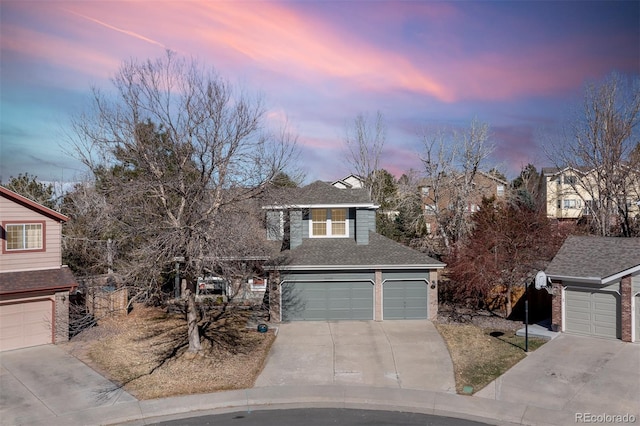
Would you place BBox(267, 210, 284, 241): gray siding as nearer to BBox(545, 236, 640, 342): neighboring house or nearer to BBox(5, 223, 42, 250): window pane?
BBox(5, 223, 42, 250): window pane

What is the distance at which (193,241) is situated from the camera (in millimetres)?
14914

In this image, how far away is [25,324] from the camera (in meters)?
18.0

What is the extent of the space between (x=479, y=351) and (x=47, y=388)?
1475 cm

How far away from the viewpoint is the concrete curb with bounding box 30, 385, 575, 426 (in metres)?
11.8

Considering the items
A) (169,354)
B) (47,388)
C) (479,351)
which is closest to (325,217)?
(479,351)

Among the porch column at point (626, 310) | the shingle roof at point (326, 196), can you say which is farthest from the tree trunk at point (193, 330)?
the porch column at point (626, 310)

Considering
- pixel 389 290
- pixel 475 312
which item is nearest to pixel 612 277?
pixel 475 312

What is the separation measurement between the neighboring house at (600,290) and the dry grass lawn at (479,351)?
2.11 metres

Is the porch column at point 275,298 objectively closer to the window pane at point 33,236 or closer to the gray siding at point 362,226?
the gray siding at point 362,226

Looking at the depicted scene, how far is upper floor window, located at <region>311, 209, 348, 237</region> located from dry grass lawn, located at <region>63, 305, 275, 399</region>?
6232 millimetres

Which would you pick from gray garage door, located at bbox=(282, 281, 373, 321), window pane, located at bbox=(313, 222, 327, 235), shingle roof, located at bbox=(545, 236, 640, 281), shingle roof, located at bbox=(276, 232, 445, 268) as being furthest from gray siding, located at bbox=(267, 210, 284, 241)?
shingle roof, located at bbox=(545, 236, 640, 281)

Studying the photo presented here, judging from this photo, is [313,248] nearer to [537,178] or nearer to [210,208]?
[210,208]

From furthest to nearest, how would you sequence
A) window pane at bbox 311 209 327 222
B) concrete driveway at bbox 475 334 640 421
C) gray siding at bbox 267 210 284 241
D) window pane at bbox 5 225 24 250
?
window pane at bbox 311 209 327 222
gray siding at bbox 267 210 284 241
window pane at bbox 5 225 24 250
concrete driveway at bbox 475 334 640 421

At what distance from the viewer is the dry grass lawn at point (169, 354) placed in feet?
46.5
